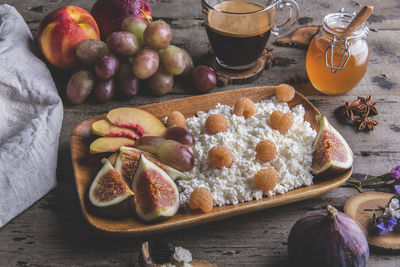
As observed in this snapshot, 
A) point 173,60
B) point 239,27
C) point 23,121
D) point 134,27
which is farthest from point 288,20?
point 23,121

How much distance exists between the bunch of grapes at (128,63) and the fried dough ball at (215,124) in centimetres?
39

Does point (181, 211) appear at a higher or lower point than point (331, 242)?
lower

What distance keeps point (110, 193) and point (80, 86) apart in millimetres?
700

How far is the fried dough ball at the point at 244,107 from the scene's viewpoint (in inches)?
64.6

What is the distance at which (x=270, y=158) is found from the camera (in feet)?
4.68

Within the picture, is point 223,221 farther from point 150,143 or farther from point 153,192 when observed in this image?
point 150,143

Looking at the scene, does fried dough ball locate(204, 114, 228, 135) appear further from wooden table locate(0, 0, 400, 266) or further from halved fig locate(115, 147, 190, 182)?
wooden table locate(0, 0, 400, 266)

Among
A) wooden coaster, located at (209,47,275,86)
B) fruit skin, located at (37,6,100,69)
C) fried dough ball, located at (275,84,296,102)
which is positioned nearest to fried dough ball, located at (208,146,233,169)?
fried dough ball, located at (275,84,296,102)

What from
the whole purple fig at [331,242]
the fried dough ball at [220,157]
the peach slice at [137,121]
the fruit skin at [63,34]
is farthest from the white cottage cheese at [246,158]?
the fruit skin at [63,34]

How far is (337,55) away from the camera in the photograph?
1784mm

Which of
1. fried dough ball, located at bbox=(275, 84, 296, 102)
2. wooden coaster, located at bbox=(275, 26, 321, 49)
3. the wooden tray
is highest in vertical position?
fried dough ball, located at bbox=(275, 84, 296, 102)

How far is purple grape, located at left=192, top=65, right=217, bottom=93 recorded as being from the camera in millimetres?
1919

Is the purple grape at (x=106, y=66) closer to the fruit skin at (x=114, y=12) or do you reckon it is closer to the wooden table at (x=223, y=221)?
the wooden table at (x=223, y=221)

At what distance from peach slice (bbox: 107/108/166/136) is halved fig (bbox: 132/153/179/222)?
24 cm
